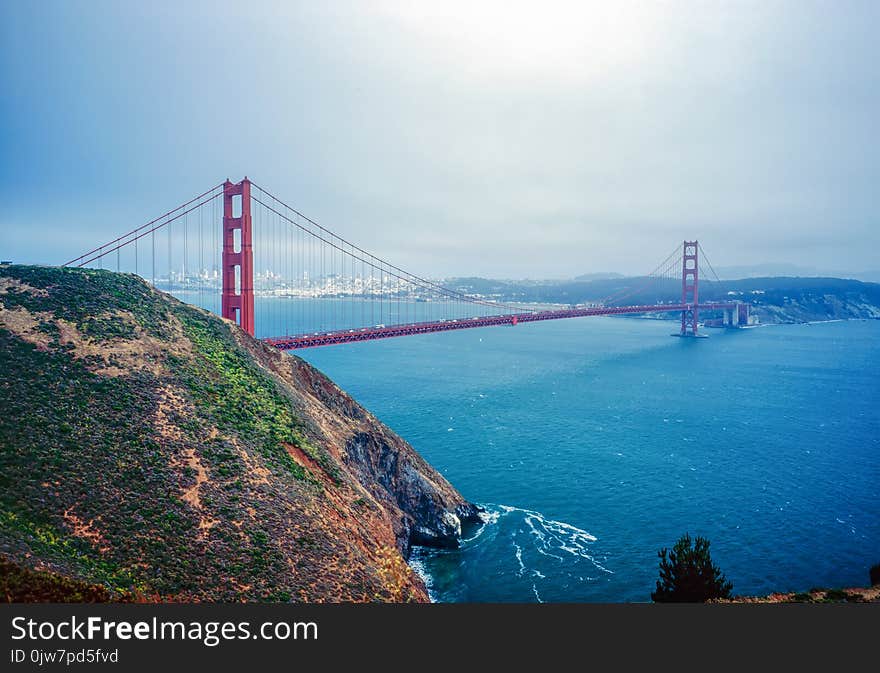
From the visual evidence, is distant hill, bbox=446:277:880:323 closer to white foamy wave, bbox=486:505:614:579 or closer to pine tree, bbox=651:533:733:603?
white foamy wave, bbox=486:505:614:579

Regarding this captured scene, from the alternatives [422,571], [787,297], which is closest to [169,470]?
[422,571]

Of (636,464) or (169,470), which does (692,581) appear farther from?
(636,464)

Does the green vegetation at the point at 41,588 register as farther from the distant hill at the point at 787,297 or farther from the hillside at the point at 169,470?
the distant hill at the point at 787,297

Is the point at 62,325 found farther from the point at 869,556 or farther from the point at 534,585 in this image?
the point at 869,556

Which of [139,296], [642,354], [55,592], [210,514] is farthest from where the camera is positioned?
[642,354]

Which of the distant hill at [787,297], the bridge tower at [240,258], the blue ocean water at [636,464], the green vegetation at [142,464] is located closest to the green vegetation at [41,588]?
the green vegetation at [142,464]

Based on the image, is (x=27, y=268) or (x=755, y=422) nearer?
(x=27, y=268)

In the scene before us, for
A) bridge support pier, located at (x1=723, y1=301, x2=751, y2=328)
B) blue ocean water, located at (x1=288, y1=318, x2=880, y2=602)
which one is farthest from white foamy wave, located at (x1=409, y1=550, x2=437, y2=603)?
bridge support pier, located at (x1=723, y1=301, x2=751, y2=328)

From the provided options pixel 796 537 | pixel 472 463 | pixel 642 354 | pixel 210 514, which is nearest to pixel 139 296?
pixel 210 514
